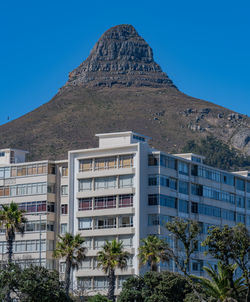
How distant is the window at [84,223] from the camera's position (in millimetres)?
116431

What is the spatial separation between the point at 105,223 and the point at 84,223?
353 centimetres

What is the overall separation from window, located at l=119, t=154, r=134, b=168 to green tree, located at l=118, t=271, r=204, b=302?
24.0 metres

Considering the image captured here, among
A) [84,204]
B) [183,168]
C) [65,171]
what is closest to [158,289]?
[84,204]

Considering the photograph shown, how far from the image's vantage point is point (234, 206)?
131 metres

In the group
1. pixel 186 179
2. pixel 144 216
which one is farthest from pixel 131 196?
pixel 186 179

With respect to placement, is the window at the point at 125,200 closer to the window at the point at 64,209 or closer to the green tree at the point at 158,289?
the window at the point at 64,209

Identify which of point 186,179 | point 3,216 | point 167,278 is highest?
point 186,179

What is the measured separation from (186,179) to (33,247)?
25251mm

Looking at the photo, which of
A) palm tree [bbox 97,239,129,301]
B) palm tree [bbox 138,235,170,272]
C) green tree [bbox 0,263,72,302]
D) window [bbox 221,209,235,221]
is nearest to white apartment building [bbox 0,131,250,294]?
window [bbox 221,209,235,221]

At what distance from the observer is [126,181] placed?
114875 millimetres

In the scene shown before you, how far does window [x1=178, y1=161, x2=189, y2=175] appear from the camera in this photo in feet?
392

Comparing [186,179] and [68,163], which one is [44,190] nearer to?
[68,163]

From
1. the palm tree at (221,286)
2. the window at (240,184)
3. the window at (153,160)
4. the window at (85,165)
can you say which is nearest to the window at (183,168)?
the window at (153,160)

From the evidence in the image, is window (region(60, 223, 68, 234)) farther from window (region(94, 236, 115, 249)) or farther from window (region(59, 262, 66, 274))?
window (region(94, 236, 115, 249))
